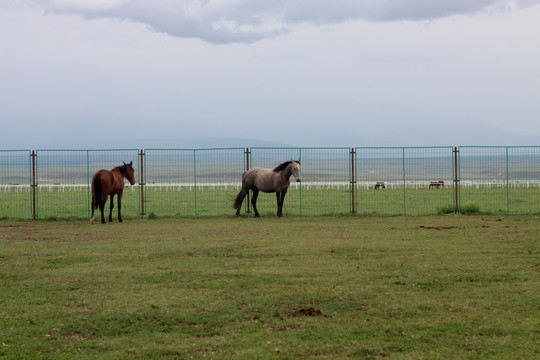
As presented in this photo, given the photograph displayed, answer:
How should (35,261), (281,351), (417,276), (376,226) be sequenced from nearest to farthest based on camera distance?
1. (281,351)
2. (417,276)
3. (35,261)
4. (376,226)

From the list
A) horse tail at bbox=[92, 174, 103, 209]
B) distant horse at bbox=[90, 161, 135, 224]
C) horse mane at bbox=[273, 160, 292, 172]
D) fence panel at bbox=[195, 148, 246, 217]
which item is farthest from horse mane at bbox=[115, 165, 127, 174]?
horse mane at bbox=[273, 160, 292, 172]

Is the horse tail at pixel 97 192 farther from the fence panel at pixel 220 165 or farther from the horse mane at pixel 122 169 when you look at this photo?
the fence panel at pixel 220 165

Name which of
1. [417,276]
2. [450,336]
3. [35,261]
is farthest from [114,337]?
[35,261]

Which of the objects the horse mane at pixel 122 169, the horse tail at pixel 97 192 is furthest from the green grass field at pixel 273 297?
the horse mane at pixel 122 169

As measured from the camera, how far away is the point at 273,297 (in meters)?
8.47

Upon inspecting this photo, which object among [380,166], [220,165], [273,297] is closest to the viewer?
[273,297]

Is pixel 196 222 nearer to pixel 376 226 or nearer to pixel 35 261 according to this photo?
pixel 376 226

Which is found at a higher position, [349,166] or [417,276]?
[349,166]

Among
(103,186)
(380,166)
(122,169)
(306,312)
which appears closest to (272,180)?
(122,169)

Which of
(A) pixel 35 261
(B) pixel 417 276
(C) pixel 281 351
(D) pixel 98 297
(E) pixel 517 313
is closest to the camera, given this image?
(C) pixel 281 351

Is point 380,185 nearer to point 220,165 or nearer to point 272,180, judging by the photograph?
point 220,165

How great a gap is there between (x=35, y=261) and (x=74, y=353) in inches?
249

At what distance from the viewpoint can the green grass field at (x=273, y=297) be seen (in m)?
6.38

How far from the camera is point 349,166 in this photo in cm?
2375
